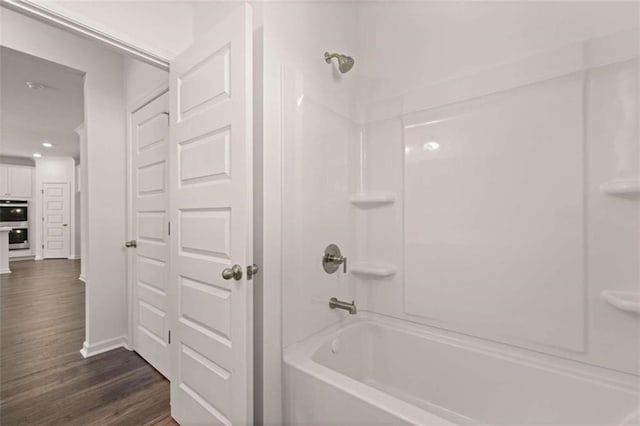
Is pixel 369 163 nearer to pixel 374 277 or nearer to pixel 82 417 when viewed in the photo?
pixel 374 277

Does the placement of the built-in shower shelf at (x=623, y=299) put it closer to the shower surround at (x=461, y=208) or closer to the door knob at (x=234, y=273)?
the shower surround at (x=461, y=208)

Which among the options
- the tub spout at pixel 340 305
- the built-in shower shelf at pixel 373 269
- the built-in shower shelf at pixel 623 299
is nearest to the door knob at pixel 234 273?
the tub spout at pixel 340 305

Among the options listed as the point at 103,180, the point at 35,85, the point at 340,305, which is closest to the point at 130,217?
the point at 103,180

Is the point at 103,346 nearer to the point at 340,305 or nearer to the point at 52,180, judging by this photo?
the point at 340,305

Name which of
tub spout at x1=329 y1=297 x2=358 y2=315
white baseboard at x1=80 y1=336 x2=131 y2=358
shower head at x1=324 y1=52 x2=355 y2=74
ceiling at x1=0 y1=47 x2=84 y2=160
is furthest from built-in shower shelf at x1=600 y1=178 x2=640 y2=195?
ceiling at x1=0 y1=47 x2=84 y2=160

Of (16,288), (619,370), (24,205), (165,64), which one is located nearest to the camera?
(619,370)

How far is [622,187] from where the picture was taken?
1.10m

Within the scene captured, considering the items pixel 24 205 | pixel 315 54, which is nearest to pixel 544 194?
pixel 315 54

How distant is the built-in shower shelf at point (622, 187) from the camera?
1.08m

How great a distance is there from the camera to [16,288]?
174 inches

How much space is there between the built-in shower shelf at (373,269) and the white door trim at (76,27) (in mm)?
1634

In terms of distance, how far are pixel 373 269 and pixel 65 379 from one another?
7.62ft

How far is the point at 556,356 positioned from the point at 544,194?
0.73 metres

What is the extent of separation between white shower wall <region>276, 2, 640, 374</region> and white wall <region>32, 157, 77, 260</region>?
895 cm
